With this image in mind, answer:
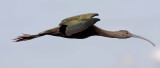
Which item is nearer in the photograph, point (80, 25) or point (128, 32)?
point (80, 25)

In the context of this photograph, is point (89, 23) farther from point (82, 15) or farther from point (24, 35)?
point (24, 35)

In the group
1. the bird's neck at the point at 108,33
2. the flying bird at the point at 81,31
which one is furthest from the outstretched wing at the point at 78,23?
the bird's neck at the point at 108,33

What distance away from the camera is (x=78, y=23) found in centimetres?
3134

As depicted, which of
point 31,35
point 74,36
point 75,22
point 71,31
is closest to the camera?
point 71,31

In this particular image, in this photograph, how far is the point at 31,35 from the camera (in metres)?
37.0

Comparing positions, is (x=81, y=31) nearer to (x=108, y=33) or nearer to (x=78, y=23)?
(x=78, y=23)

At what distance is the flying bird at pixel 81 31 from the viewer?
31.1m

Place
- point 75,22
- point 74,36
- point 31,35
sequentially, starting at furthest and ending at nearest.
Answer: point 31,35 < point 74,36 < point 75,22

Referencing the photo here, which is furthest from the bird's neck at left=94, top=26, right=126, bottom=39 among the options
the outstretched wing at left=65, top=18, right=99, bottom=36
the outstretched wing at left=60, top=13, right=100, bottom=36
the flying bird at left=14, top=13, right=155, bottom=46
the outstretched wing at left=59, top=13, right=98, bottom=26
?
the outstretched wing at left=65, top=18, right=99, bottom=36

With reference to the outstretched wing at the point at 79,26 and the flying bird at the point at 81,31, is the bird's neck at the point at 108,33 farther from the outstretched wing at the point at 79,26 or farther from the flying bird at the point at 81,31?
the outstretched wing at the point at 79,26

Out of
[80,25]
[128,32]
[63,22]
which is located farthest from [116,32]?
[80,25]

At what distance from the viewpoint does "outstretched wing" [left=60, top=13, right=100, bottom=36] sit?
29741mm

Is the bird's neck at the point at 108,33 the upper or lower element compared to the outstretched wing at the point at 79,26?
lower

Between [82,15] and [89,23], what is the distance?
4.22m
